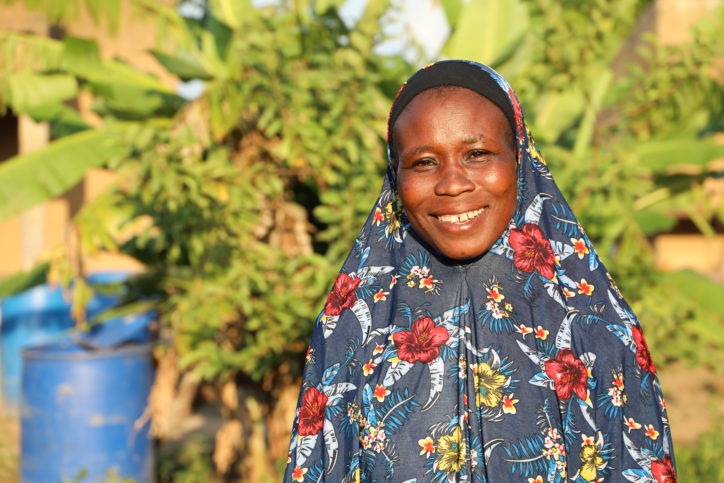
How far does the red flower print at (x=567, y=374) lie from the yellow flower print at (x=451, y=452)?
197mm

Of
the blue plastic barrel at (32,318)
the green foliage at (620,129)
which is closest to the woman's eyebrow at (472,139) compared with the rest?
the green foliage at (620,129)

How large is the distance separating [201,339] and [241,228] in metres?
0.56

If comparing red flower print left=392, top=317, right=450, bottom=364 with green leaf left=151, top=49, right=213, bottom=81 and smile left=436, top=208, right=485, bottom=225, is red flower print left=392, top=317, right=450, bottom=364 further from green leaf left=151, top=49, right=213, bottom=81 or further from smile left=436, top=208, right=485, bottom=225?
green leaf left=151, top=49, right=213, bottom=81

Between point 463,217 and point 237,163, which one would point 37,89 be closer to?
point 237,163

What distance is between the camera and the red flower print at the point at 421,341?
4.58 ft

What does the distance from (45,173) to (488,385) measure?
115 inches

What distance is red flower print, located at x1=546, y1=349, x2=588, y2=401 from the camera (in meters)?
1.35

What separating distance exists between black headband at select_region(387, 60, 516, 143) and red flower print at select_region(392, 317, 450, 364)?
16.6 inches

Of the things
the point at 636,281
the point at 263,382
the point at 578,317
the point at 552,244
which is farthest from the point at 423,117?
the point at 263,382

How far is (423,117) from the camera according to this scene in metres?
1.43

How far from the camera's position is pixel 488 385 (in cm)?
135

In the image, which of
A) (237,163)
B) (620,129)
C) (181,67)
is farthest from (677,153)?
(181,67)

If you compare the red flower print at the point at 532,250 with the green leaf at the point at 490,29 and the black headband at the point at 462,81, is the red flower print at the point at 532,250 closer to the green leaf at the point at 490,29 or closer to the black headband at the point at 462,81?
the black headband at the point at 462,81

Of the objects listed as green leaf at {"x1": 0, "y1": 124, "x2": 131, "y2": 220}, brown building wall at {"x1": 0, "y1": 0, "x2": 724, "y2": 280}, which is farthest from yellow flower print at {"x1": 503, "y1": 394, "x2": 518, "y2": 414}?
brown building wall at {"x1": 0, "y1": 0, "x2": 724, "y2": 280}
